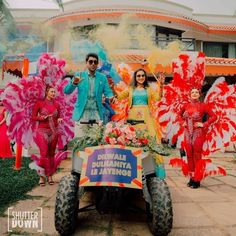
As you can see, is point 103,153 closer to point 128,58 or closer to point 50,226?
point 50,226

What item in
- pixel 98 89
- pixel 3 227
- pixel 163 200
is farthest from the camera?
pixel 98 89

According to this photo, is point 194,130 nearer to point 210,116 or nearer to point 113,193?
point 210,116

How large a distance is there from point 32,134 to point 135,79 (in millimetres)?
1807

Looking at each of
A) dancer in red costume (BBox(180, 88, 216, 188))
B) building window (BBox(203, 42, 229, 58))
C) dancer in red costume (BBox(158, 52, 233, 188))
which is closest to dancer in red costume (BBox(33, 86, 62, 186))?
dancer in red costume (BBox(158, 52, 233, 188))

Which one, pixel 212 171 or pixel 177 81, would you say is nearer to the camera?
pixel 212 171

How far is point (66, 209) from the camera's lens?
2754 mm

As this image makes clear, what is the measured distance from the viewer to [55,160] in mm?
5215

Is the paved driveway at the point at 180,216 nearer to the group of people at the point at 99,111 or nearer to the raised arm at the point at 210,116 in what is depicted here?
the group of people at the point at 99,111

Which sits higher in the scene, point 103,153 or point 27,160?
point 103,153

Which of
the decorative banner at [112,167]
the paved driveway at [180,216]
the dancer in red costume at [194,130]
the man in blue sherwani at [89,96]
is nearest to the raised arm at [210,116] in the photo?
the dancer in red costume at [194,130]

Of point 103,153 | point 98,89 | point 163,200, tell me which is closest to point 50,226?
point 103,153

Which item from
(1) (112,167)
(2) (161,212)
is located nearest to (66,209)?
(1) (112,167)

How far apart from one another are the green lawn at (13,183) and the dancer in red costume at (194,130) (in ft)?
8.00

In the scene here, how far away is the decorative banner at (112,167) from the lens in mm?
2727
